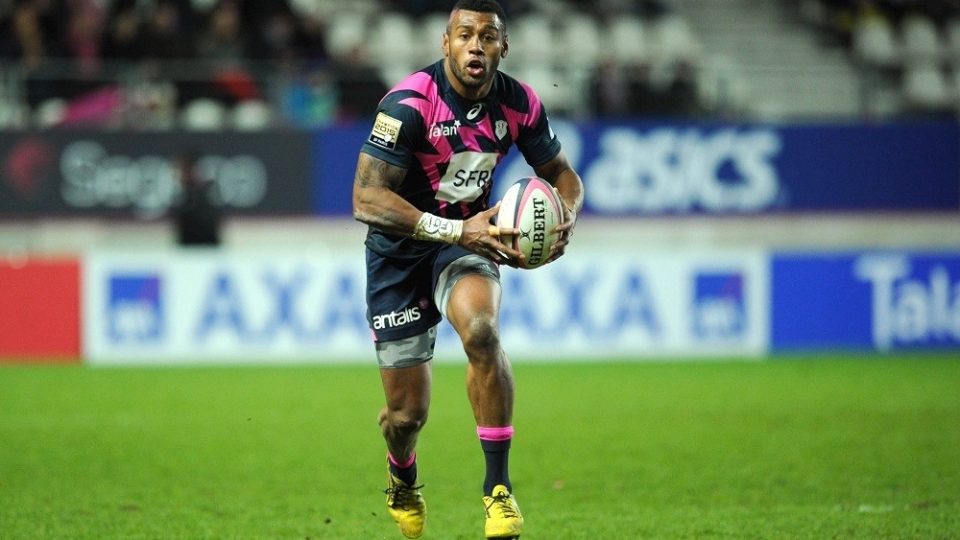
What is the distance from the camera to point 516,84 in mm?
6430

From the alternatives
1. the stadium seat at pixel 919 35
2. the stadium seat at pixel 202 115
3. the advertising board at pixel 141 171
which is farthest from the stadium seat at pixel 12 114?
Result: the stadium seat at pixel 919 35

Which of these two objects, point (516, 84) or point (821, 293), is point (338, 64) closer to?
point (821, 293)

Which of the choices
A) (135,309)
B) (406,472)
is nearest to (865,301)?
(135,309)

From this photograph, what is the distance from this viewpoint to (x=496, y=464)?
5863mm

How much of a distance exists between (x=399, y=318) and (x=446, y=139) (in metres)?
0.87

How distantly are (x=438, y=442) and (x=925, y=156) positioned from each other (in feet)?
38.3

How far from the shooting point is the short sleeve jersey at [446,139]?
612cm

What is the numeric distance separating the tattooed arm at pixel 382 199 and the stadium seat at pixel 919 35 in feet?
56.0

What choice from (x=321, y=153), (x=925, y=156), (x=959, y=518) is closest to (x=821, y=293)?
(x=925, y=156)

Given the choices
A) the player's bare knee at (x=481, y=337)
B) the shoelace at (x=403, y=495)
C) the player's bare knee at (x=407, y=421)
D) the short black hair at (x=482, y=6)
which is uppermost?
the short black hair at (x=482, y=6)

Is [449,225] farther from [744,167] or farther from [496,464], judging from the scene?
[744,167]

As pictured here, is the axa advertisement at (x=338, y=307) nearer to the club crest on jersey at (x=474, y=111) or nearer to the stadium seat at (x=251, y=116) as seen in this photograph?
the stadium seat at (x=251, y=116)

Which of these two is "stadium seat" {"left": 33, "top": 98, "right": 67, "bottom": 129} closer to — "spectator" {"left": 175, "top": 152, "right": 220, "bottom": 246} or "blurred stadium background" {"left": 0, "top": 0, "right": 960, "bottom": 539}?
"blurred stadium background" {"left": 0, "top": 0, "right": 960, "bottom": 539}

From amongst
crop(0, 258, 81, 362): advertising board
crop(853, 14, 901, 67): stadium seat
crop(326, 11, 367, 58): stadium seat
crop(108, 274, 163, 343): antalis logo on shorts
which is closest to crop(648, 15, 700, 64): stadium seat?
crop(853, 14, 901, 67): stadium seat
